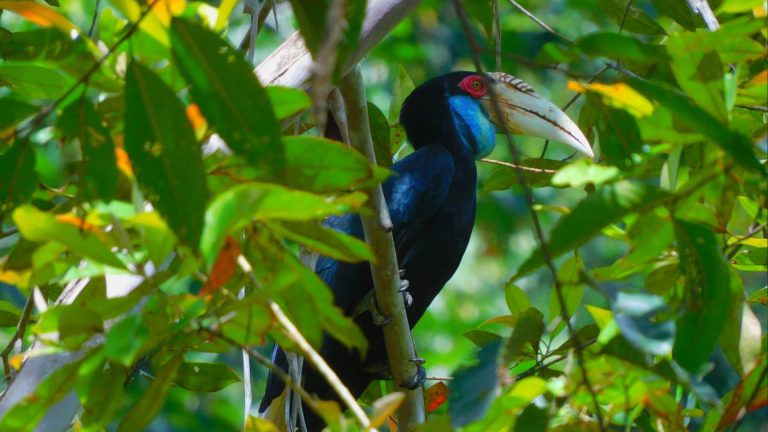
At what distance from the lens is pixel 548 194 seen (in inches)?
301

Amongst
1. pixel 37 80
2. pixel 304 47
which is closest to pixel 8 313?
pixel 37 80

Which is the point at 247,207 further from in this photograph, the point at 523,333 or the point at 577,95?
the point at 577,95

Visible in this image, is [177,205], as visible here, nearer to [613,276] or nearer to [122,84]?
[122,84]

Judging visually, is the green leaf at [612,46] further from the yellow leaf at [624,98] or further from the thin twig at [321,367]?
the thin twig at [321,367]

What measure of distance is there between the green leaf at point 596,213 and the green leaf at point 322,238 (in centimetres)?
18

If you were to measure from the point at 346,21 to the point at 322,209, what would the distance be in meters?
0.19

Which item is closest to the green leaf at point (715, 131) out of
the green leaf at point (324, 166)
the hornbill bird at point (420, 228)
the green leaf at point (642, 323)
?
the green leaf at point (642, 323)

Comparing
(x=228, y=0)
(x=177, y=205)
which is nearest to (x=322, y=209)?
(x=177, y=205)

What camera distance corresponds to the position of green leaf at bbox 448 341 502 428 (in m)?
1.10

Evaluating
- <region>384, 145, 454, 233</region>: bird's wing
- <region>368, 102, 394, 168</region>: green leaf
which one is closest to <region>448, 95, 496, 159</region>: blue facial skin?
<region>384, 145, 454, 233</region>: bird's wing

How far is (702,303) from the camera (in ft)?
3.61

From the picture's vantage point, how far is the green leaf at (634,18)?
1.99 metres

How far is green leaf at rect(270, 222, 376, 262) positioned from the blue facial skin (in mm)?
2181

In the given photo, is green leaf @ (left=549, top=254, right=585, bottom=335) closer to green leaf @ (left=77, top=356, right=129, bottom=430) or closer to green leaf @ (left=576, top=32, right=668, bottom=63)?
green leaf @ (left=576, top=32, right=668, bottom=63)
